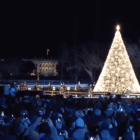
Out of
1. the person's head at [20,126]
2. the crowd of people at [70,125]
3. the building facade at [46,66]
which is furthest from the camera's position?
the building facade at [46,66]

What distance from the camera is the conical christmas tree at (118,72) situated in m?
20.4

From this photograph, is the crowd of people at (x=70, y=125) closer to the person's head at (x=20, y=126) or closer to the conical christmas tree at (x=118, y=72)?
the person's head at (x=20, y=126)

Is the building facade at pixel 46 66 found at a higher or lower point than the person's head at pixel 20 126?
higher

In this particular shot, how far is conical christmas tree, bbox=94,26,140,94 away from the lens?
2041cm

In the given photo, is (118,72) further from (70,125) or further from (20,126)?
(20,126)

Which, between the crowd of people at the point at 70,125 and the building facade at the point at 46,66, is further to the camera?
the building facade at the point at 46,66

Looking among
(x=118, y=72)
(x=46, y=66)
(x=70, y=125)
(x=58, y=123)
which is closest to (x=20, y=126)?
(x=58, y=123)

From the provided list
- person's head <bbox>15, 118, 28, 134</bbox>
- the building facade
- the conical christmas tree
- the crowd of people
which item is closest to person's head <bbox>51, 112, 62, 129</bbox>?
the crowd of people

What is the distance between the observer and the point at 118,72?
810 inches

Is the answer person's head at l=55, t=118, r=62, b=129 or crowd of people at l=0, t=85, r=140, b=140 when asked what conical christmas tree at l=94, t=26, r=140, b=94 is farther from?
person's head at l=55, t=118, r=62, b=129

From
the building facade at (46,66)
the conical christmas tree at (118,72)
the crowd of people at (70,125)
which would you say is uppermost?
the building facade at (46,66)

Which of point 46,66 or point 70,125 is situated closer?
point 70,125

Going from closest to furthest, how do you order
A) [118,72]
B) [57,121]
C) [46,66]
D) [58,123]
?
[58,123] → [57,121] → [118,72] → [46,66]

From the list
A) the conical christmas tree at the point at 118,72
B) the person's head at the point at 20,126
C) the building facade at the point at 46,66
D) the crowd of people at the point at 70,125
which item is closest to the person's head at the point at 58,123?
the crowd of people at the point at 70,125
